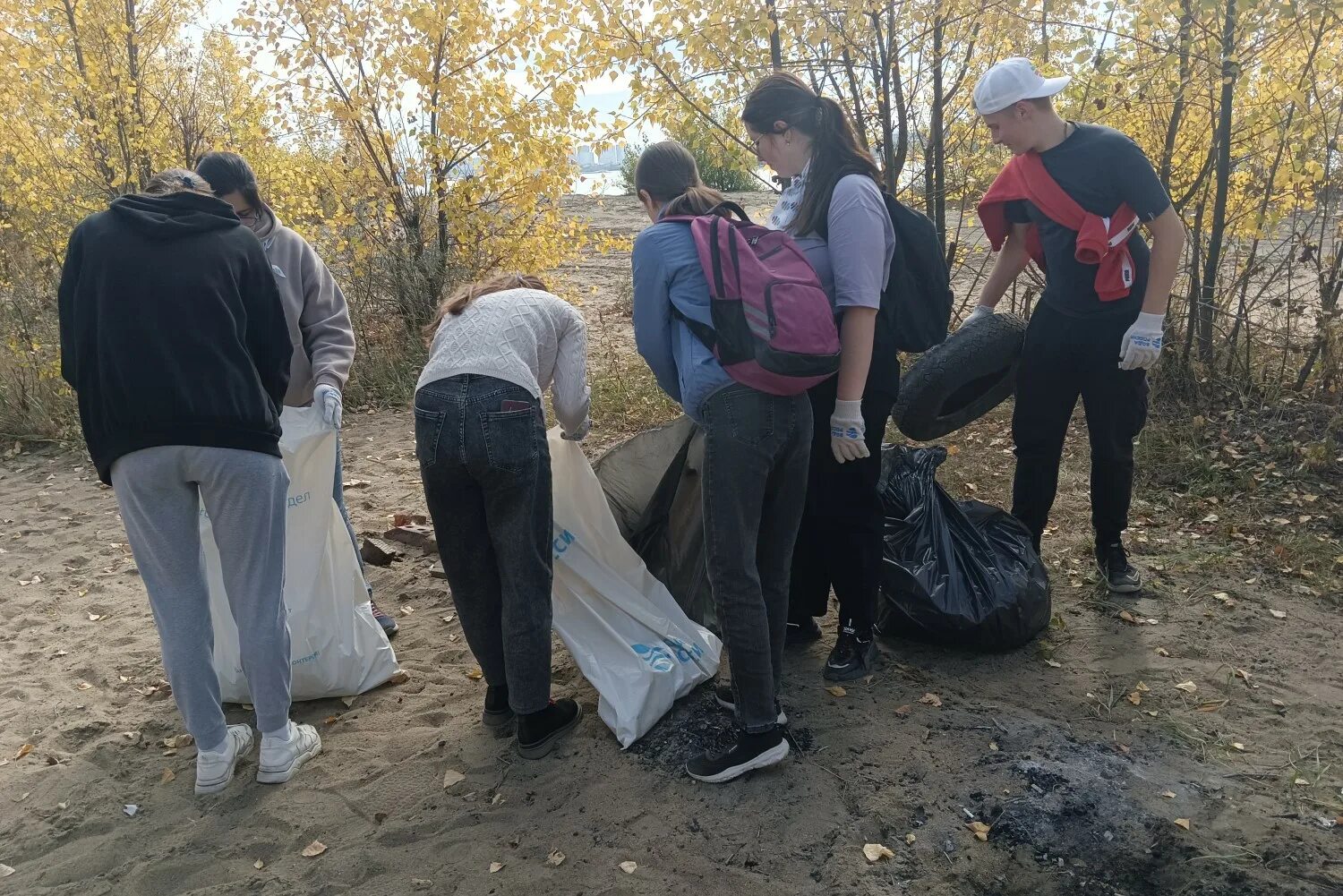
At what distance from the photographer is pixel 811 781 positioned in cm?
255

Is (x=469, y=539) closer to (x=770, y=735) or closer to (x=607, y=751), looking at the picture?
(x=607, y=751)

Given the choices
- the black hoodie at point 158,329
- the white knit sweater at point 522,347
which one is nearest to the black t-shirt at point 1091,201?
the white knit sweater at point 522,347

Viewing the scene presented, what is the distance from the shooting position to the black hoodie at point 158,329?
7.48 feet

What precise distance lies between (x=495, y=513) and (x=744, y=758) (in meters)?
0.93

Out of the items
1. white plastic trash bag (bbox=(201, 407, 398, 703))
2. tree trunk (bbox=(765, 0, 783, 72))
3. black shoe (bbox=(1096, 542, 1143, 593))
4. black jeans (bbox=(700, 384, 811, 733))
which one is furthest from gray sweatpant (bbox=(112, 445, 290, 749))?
tree trunk (bbox=(765, 0, 783, 72))

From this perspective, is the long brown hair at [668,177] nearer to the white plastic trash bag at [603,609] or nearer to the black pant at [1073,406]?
the white plastic trash bag at [603,609]

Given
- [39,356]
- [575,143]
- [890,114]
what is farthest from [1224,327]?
[39,356]

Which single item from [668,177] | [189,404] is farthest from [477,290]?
[189,404]

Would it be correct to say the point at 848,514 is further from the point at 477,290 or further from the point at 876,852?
the point at 477,290

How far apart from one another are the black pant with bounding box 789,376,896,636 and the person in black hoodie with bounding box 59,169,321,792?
150cm

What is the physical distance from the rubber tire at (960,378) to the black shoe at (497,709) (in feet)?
5.08

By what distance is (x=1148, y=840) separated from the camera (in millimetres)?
2248

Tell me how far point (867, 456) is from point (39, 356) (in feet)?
22.0

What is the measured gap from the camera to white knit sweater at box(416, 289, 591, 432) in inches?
97.2
